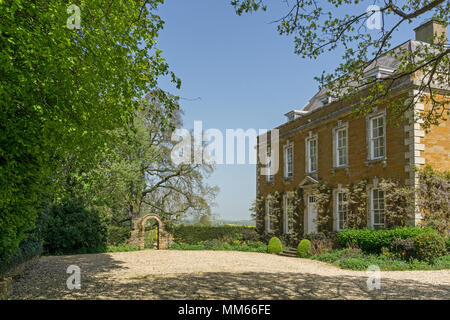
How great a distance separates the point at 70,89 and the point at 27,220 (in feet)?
11.6

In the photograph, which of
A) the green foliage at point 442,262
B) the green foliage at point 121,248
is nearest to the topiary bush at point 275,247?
the green foliage at point 121,248

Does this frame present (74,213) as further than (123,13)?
Yes

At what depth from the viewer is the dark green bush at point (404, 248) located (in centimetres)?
1393

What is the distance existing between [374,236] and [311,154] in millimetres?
7888

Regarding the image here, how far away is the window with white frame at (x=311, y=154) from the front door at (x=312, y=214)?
5.80 feet

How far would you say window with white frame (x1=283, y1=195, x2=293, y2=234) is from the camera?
76.6ft

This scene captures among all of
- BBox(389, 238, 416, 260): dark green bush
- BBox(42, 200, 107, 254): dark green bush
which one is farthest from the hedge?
BBox(389, 238, 416, 260): dark green bush

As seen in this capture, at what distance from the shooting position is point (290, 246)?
22188 mm

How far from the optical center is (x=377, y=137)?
57.6 ft

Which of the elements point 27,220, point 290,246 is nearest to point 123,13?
point 27,220

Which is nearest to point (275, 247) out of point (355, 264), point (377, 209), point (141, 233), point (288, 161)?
point (377, 209)

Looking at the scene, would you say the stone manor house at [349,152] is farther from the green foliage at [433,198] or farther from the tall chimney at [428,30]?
the green foliage at [433,198]

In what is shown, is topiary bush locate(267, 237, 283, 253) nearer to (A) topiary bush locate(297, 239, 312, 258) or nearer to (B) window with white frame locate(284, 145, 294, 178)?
(A) topiary bush locate(297, 239, 312, 258)
